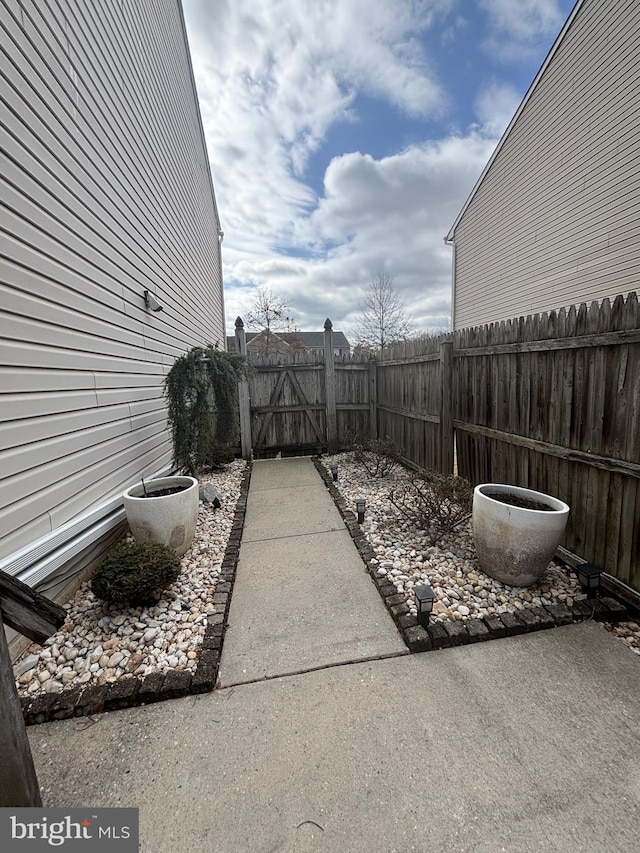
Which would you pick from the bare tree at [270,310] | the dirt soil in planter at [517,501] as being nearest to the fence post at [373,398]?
the dirt soil in planter at [517,501]

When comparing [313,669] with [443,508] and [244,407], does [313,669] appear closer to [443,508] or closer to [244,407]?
[443,508]

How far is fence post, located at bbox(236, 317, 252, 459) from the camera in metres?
6.42

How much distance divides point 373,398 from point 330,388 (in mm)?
831

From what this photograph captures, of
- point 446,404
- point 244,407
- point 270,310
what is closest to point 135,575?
point 446,404

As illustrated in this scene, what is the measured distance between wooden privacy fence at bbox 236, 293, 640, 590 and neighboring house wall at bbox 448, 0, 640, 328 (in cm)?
390

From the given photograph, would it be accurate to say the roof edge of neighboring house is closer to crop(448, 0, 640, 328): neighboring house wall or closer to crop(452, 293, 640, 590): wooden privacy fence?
crop(448, 0, 640, 328): neighboring house wall

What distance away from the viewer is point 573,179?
6.52 metres

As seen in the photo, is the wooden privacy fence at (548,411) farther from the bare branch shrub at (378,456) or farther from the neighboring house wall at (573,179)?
the neighboring house wall at (573,179)

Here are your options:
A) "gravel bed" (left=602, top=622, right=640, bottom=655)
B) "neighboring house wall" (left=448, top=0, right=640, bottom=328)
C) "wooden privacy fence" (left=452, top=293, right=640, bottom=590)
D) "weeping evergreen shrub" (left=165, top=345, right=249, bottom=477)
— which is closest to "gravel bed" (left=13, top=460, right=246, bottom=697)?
"weeping evergreen shrub" (left=165, top=345, right=249, bottom=477)

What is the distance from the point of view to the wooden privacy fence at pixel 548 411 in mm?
2238

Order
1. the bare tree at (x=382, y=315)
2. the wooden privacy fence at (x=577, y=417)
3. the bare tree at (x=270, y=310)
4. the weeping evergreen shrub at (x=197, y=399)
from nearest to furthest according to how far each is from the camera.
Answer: the wooden privacy fence at (x=577, y=417)
the weeping evergreen shrub at (x=197, y=399)
the bare tree at (x=382, y=315)
the bare tree at (x=270, y=310)

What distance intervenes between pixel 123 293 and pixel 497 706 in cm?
423

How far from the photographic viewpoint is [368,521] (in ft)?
12.1

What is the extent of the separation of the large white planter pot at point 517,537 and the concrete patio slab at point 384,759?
531 millimetres
